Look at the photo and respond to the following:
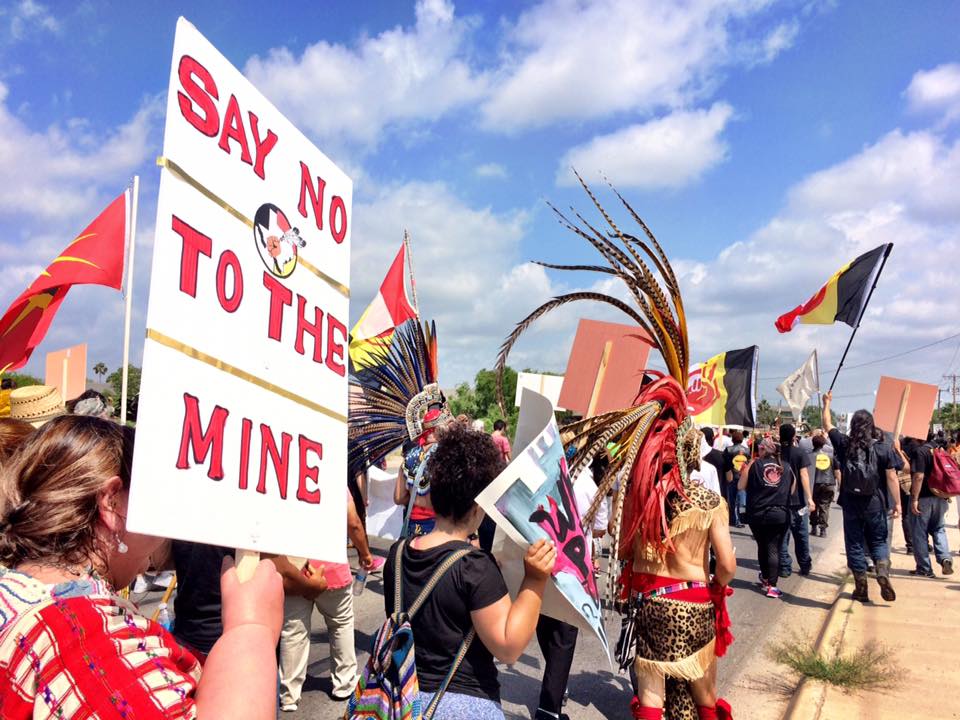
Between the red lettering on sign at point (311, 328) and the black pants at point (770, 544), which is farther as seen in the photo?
the black pants at point (770, 544)

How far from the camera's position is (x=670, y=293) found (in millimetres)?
3434

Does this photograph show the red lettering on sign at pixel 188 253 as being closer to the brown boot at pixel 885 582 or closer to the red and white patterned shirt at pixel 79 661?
the red and white patterned shirt at pixel 79 661

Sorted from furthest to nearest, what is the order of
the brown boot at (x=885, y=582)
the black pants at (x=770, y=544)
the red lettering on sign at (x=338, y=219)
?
the black pants at (x=770, y=544), the brown boot at (x=885, y=582), the red lettering on sign at (x=338, y=219)

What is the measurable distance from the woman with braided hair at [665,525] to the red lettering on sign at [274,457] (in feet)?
6.34

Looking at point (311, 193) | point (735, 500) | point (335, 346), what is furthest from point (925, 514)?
point (311, 193)

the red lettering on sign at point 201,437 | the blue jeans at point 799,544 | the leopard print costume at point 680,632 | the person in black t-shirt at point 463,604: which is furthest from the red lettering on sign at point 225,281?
the blue jeans at point 799,544

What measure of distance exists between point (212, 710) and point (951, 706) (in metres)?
4.89

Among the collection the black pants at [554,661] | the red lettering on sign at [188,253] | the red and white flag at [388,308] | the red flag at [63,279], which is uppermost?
the red and white flag at [388,308]

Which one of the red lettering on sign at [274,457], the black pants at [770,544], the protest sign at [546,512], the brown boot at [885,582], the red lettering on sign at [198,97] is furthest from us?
the black pants at [770,544]

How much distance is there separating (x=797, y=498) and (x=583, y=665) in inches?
148

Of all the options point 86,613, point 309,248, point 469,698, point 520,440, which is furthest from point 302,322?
point 469,698

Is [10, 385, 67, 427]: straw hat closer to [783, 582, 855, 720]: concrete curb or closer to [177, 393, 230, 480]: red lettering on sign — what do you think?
[177, 393, 230, 480]: red lettering on sign

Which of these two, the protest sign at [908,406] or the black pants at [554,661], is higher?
the protest sign at [908,406]

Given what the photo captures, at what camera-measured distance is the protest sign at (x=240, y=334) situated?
4.16 feet
